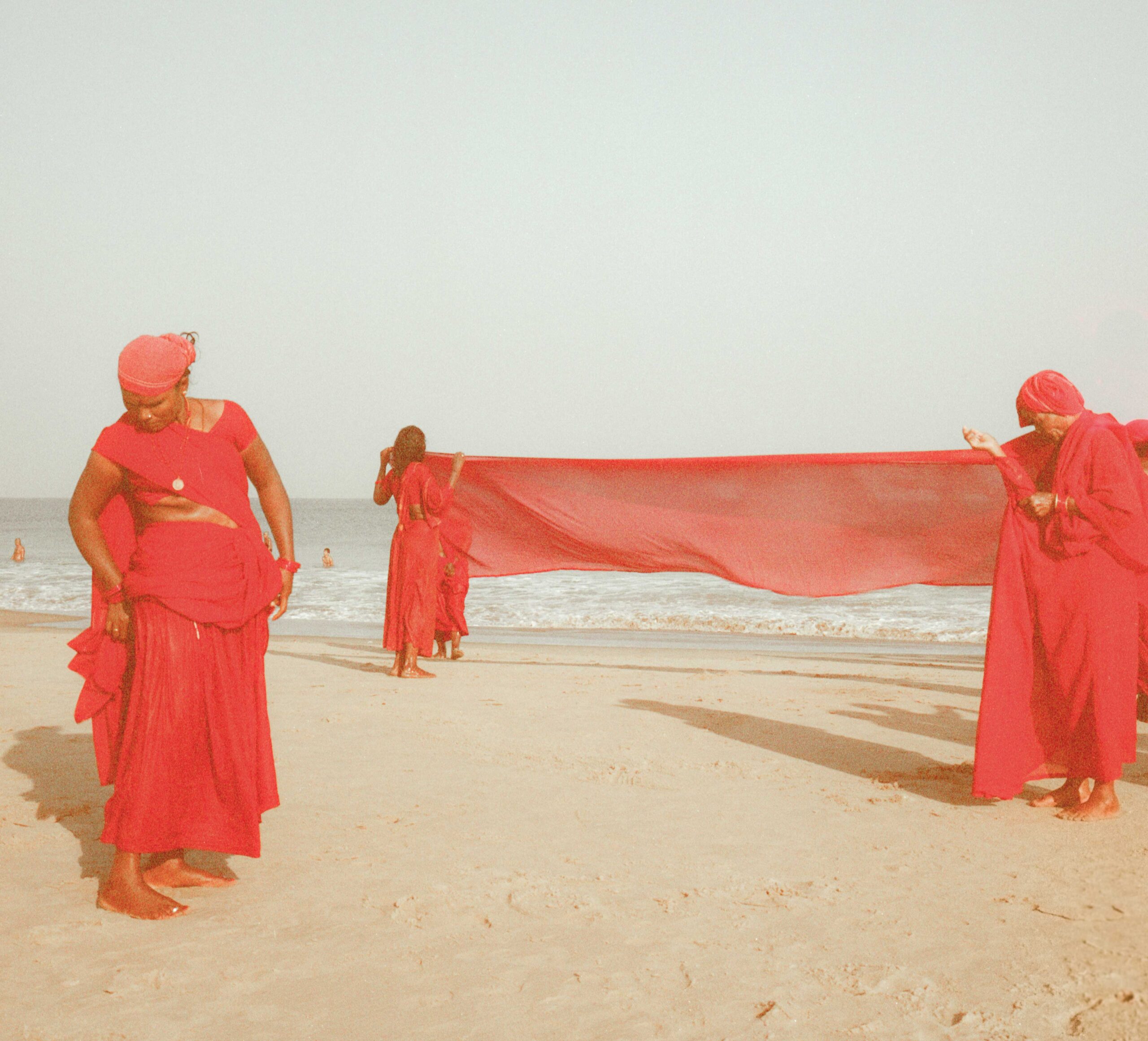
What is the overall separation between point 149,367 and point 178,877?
171cm

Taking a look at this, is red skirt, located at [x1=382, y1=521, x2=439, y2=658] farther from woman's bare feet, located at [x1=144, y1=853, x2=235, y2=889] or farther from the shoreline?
the shoreline

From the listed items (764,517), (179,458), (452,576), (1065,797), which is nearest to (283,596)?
(179,458)

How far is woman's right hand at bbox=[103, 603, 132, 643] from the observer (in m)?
3.63

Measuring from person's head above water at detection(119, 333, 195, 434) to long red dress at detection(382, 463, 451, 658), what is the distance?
17.3 feet

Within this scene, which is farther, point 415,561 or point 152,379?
point 415,561

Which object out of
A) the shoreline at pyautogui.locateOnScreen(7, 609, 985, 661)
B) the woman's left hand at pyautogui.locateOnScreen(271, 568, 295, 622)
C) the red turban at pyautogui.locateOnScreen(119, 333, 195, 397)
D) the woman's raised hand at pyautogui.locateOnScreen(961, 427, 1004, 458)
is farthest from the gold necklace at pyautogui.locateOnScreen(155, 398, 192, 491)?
the shoreline at pyautogui.locateOnScreen(7, 609, 985, 661)

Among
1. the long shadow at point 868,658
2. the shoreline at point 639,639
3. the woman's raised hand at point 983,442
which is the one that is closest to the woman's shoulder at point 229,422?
the woman's raised hand at point 983,442

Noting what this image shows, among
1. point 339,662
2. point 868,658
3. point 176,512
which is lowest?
point 868,658

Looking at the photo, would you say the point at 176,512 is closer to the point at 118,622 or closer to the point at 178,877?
the point at 118,622

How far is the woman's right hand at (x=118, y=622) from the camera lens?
3.63 m

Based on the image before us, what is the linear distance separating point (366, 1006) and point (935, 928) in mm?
1743

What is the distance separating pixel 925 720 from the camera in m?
7.47

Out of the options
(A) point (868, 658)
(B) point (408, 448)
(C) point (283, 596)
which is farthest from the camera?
(A) point (868, 658)

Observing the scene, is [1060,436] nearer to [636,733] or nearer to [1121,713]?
[1121,713]
